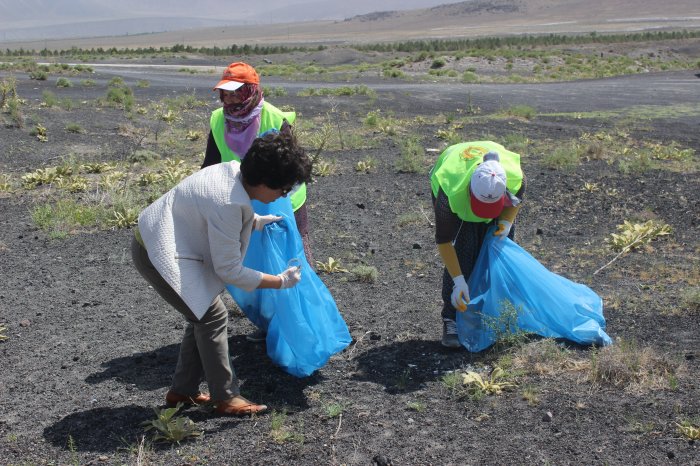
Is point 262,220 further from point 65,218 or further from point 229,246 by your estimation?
point 65,218

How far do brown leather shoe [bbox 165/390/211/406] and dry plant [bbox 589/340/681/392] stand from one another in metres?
1.82

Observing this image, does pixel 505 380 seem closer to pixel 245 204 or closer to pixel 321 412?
pixel 321 412

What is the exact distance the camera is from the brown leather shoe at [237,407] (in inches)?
144

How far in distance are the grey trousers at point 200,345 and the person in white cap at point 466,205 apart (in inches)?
50.5

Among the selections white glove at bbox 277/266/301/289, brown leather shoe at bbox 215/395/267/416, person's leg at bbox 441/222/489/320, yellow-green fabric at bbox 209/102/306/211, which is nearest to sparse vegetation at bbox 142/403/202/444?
brown leather shoe at bbox 215/395/267/416

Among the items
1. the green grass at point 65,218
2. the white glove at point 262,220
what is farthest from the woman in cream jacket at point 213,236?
the green grass at point 65,218

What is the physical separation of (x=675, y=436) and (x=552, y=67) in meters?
31.7

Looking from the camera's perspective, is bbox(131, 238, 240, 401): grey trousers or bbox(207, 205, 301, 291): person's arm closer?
bbox(207, 205, 301, 291): person's arm

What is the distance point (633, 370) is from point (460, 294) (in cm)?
92

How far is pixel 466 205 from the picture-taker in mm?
4176

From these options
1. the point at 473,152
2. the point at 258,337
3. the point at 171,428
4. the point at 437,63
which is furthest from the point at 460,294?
the point at 437,63

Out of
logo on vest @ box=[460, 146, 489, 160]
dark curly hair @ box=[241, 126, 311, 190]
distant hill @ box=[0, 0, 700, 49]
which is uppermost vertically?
A: dark curly hair @ box=[241, 126, 311, 190]

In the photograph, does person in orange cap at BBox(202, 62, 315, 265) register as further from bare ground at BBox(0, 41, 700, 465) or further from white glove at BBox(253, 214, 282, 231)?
bare ground at BBox(0, 41, 700, 465)

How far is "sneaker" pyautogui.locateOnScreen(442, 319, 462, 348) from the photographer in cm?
449
